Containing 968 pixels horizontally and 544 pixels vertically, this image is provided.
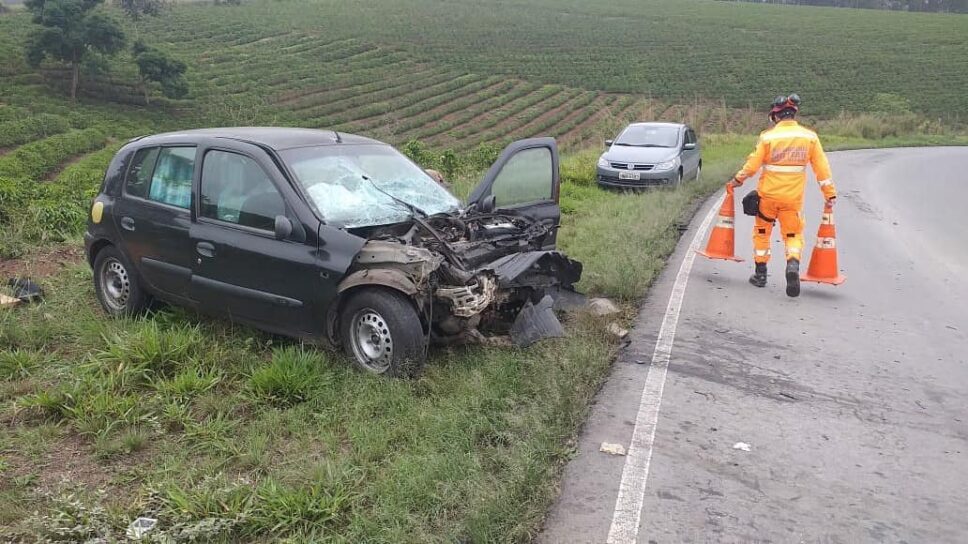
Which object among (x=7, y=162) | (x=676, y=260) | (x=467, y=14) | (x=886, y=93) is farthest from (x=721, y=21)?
(x=676, y=260)

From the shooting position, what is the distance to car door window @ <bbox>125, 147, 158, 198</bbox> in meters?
5.52

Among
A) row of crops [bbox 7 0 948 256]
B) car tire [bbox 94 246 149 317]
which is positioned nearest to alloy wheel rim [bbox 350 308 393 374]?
car tire [bbox 94 246 149 317]

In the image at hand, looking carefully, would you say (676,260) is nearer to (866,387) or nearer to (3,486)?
(866,387)

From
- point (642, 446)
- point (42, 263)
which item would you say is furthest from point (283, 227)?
point (42, 263)

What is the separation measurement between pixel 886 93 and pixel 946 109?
170 inches

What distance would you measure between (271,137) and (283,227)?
0.91 meters

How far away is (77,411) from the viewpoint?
4.08m

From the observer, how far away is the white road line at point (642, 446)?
313cm

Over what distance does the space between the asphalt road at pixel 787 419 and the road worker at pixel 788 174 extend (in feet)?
1.47

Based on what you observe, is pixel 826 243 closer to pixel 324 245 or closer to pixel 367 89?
pixel 324 245

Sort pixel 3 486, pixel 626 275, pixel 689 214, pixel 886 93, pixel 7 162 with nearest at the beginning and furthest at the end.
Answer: pixel 3 486 < pixel 626 275 < pixel 689 214 < pixel 7 162 < pixel 886 93

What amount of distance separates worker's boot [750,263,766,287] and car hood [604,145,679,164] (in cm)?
652

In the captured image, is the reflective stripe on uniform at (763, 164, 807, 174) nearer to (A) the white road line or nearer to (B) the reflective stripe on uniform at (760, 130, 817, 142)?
(B) the reflective stripe on uniform at (760, 130, 817, 142)

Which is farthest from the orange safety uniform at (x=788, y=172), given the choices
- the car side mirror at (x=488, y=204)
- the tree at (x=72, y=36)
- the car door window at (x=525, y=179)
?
the tree at (x=72, y=36)
